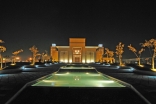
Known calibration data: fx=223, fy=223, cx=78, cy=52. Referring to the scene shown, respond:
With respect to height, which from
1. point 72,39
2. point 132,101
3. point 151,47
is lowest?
point 132,101

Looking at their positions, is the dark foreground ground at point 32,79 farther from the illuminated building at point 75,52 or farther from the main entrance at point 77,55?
the main entrance at point 77,55

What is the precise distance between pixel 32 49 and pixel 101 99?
114 feet

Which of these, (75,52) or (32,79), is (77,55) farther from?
(32,79)

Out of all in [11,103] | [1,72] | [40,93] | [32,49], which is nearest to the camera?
[11,103]

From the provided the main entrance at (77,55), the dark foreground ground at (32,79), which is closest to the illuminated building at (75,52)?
the main entrance at (77,55)

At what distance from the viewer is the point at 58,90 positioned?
861cm

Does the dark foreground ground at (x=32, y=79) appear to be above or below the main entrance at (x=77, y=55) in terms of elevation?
below

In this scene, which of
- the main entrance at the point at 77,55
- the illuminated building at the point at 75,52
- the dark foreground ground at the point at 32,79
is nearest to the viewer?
the dark foreground ground at the point at 32,79

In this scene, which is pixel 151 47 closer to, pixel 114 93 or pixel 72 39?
pixel 114 93

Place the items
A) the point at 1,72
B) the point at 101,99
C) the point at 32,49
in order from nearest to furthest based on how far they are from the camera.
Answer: the point at 101,99, the point at 1,72, the point at 32,49

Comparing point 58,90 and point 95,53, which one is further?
point 95,53

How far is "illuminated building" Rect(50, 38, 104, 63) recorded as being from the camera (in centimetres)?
7019

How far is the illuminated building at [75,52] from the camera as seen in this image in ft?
230

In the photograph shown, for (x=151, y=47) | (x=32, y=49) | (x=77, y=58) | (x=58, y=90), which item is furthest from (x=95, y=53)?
(x=58, y=90)
